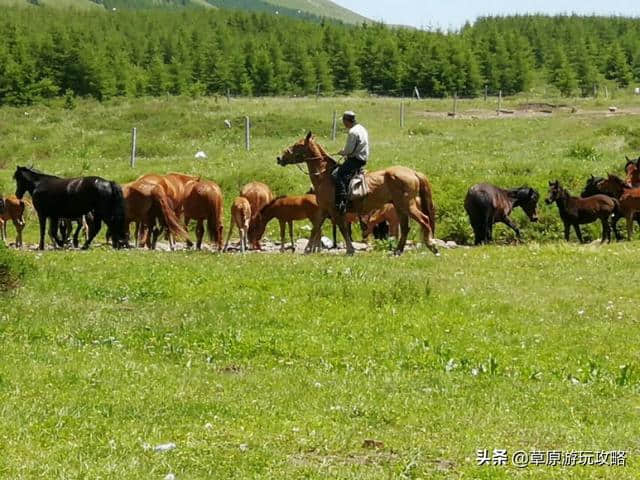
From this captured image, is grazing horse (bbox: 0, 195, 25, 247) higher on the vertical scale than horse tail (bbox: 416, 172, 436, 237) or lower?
lower

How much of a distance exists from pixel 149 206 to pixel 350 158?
5.80 m

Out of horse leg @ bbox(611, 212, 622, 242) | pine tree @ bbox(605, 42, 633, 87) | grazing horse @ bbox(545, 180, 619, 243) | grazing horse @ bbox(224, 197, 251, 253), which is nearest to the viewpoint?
grazing horse @ bbox(224, 197, 251, 253)

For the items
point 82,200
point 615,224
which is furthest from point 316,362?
point 615,224

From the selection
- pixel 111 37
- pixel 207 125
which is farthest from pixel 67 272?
pixel 111 37

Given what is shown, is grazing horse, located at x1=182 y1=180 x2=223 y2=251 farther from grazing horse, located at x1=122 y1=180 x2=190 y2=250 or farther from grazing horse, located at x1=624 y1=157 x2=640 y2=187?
grazing horse, located at x1=624 y1=157 x2=640 y2=187

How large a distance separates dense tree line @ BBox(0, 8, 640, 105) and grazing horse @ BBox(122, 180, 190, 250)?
59.6m

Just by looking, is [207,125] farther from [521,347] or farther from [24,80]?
[521,347]

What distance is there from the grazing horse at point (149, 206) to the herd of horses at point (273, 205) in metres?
0.02

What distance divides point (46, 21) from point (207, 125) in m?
96.9

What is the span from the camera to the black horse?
22.4m

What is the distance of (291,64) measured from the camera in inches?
4102

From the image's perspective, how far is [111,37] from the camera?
122 meters

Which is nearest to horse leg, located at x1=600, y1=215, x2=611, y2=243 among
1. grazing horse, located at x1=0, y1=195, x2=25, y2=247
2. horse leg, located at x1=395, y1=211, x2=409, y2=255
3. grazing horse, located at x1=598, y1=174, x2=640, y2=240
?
grazing horse, located at x1=598, y1=174, x2=640, y2=240

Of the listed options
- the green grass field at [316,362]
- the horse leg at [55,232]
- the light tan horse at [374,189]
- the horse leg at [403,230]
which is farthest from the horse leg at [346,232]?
the horse leg at [55,232]
